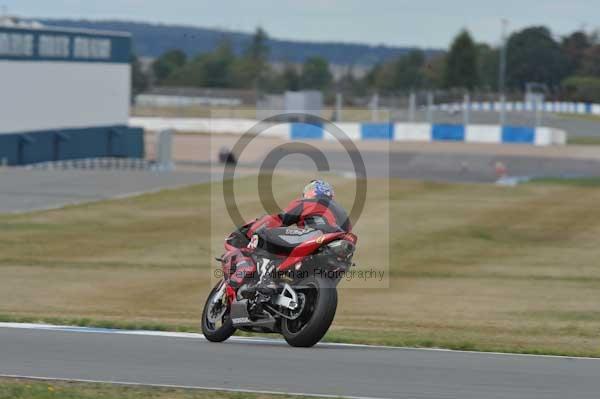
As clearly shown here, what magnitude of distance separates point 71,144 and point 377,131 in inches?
759

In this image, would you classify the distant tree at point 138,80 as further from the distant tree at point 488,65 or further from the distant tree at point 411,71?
the distant tree at point 488,65

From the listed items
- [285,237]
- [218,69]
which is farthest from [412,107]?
[285,237]

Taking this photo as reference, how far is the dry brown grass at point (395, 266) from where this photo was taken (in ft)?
45.6

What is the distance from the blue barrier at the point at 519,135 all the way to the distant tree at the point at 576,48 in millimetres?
9031

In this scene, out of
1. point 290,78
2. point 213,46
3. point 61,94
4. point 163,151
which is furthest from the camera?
point 290,78

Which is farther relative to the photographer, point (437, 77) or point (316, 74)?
point (316, 74)

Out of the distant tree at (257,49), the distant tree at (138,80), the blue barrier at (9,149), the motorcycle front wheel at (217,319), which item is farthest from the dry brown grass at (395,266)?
the distant tree at (257,49)

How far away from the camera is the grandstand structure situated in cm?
4625

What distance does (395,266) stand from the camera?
71.2 ft

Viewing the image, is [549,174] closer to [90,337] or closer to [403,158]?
[403,158]

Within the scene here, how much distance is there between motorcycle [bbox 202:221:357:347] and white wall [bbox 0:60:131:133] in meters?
36.5

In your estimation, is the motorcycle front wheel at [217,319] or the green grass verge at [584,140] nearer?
the motorcycle front wheel at [217,319]

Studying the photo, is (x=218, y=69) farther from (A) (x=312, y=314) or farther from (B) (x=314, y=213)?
(A) (x=312, y=314)

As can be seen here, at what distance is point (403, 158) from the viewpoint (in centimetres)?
5147
